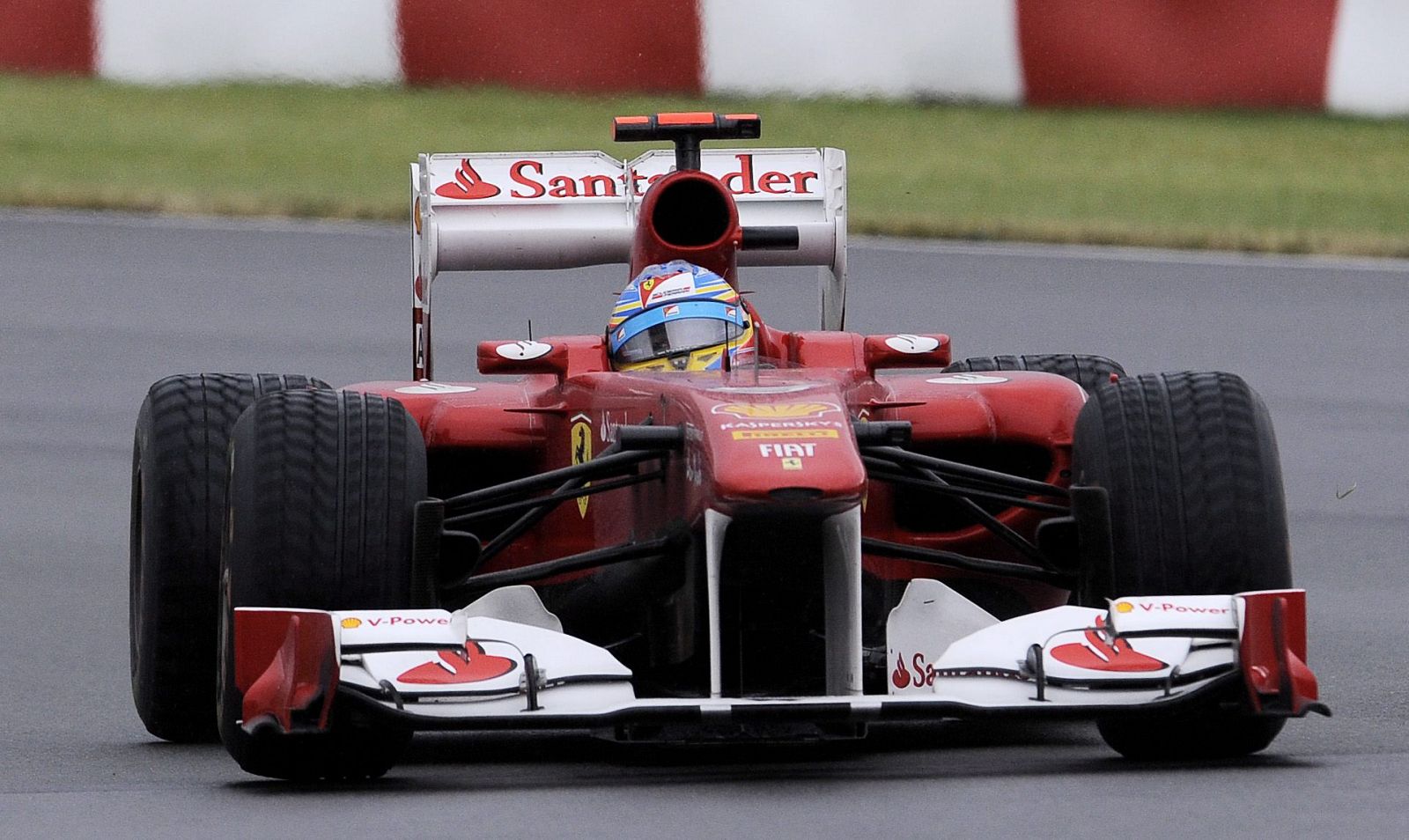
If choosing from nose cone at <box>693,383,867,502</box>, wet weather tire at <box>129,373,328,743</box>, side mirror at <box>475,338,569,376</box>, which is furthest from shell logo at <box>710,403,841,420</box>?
wet weather tire at <box>129,373,328,743</box>

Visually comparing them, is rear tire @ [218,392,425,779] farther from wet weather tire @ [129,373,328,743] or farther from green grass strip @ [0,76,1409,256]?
green grass strip @ [0,76,1409,256]

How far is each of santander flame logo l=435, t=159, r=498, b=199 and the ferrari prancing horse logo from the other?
1802mm

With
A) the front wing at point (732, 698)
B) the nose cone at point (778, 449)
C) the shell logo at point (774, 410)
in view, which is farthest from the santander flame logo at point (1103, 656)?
the shell logo at point (774, 410)

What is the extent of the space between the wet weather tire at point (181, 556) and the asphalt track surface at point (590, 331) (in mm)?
119

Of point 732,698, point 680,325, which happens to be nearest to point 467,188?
point 680,325

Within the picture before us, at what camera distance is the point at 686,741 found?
19.5 ft

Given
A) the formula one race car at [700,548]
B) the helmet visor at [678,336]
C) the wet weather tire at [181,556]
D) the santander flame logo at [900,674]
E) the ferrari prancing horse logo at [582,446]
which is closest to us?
the formula one race car at [700,548]

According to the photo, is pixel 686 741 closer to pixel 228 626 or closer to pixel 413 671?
pixel 413 671

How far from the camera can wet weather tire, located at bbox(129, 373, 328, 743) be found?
707 centimetres

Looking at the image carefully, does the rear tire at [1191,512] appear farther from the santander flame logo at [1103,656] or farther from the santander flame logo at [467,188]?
the santander flame logo at [467,188]

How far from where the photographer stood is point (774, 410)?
620 cm

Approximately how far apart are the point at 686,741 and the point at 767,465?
1.97ft

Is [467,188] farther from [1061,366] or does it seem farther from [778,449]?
[778,449]

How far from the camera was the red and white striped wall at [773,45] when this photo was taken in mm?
17016
